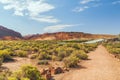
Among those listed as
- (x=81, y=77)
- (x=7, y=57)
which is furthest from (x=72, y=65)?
(x=7, y=57)

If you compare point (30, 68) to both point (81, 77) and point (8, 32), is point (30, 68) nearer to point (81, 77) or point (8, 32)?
point (81, 77)

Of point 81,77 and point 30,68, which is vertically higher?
point 30,68

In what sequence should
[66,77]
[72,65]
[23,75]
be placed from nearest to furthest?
[23,75]
[66,77]
[72,65]

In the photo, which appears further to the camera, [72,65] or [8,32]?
[8,32]

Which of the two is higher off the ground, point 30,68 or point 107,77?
point 30,68

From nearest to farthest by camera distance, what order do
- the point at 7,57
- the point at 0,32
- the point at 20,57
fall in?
the point at 7,57 → the point at 20,57 → the point at 0,32

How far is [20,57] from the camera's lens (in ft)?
100

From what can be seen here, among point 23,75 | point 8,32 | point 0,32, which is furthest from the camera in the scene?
point 8,32

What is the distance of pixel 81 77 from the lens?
723 inches

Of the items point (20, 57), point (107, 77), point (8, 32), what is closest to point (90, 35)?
point (8, 32)

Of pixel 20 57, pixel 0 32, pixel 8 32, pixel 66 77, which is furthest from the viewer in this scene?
pixel 8 32

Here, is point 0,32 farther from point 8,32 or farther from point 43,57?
point 43,57

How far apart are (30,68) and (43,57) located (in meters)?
12.9

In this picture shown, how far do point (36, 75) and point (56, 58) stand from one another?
519 inches
